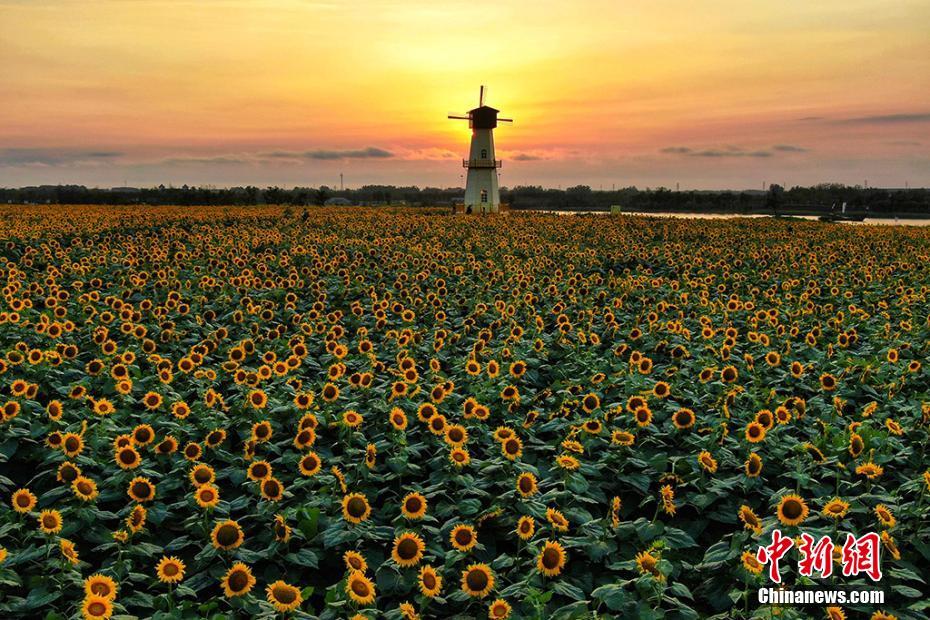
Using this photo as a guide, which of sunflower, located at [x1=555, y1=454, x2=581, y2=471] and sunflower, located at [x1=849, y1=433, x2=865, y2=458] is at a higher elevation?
sunflower, located at [x1=849, y1=433, x2=865, y2=458]

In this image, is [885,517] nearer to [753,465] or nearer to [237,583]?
[753,465]

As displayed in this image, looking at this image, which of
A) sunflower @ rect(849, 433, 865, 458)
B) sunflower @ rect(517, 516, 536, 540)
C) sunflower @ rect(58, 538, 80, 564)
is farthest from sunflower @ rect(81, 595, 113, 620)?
sunflower @ rect(849, 433, 865, 458)

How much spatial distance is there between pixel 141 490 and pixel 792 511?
4.45 meters

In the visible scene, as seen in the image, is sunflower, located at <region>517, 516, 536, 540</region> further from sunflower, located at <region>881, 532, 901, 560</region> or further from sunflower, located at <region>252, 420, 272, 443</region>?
sunflower, located at <region>252, 420, 272, 443</region>

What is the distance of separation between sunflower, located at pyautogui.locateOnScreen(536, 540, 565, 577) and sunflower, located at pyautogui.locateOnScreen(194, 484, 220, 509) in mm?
2303

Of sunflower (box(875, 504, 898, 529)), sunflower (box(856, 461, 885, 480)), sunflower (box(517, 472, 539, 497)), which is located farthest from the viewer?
sunflower (box(856, 461, 885, 480))

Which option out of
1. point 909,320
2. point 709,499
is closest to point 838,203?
point 909,320

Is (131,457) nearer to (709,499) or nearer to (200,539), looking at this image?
(200,539)

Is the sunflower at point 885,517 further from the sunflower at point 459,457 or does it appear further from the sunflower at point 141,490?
the sunflower at point 141,490

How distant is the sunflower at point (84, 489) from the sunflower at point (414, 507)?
2.28m

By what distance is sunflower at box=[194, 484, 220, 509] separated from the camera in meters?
4.65

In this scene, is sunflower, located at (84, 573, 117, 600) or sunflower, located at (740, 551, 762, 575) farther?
sunflower, located at (740, 551, 762, 575)

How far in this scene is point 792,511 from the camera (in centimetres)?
434

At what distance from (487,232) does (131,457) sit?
22409 millimetres
